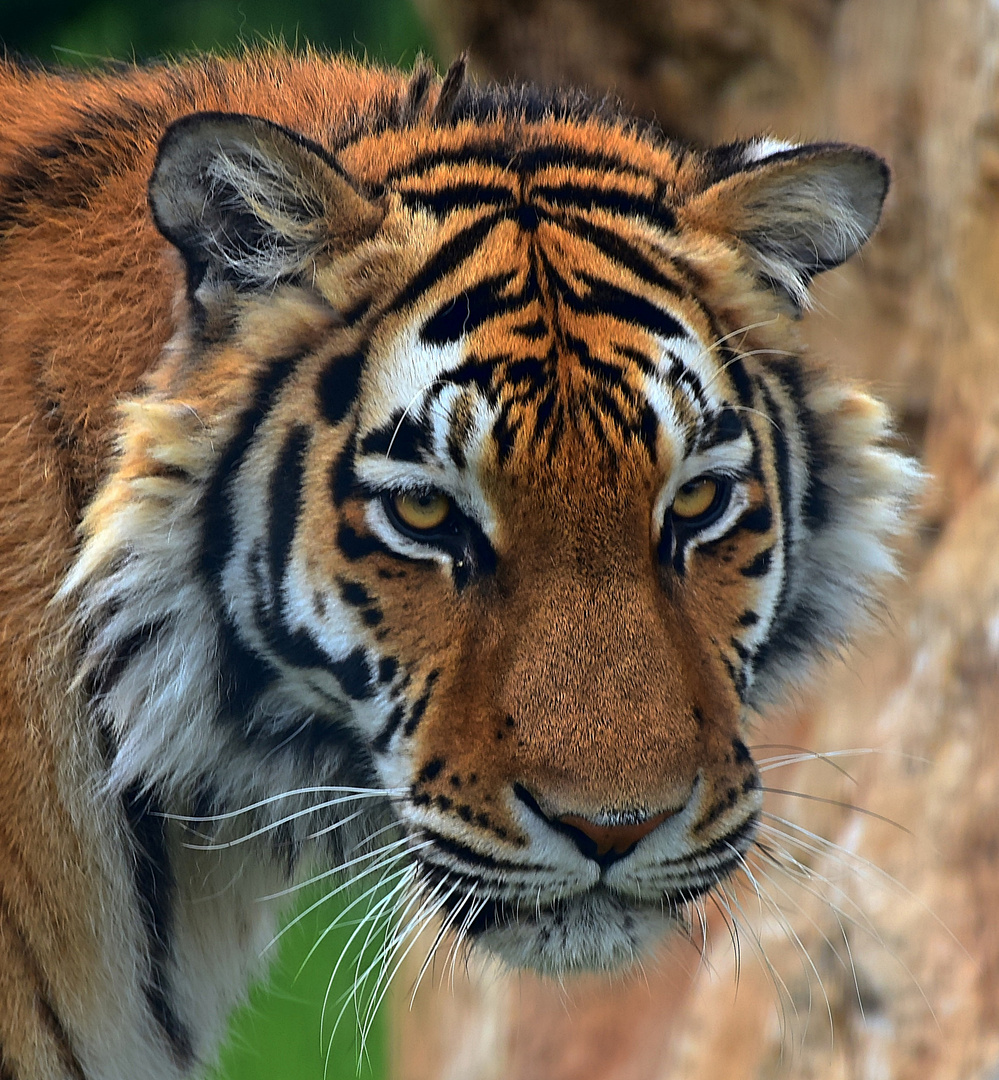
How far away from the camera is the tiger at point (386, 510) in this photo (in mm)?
1898

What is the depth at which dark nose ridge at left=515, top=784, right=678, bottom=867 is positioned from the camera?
1.81 m

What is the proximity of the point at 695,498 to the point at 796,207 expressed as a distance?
55cm

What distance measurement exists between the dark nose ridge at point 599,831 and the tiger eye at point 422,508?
39 cm

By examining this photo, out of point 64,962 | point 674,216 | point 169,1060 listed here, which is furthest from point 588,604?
point 169,1060

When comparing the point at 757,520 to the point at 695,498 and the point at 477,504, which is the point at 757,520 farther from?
the point at 477,504

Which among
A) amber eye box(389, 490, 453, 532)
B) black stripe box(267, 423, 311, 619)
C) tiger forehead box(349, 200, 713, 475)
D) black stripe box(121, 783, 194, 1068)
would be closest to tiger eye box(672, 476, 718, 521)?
tiger forehead box(349, 200, 713, 475)

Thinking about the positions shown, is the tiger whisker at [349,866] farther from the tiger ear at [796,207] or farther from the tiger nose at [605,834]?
the tiger ear at [796,207]

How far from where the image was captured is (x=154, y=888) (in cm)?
227

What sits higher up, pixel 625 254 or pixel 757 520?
pixel 625 254

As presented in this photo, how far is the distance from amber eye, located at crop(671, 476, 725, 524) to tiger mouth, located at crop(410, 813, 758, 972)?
0.44 meters

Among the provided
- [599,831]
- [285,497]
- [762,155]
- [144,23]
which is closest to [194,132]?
[285,497]

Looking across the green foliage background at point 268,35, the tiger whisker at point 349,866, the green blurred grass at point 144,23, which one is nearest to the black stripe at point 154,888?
the tiger whisker at point 349,866

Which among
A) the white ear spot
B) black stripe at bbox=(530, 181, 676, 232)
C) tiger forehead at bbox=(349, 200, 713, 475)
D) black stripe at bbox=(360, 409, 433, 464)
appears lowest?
black stripe at bbox=(360, 409, 433, 464)

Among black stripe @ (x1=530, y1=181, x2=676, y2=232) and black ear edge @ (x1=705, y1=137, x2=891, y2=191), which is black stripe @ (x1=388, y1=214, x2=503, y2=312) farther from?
black ear edge @ (x1=705, y1=137, x2=891, y2=191)
